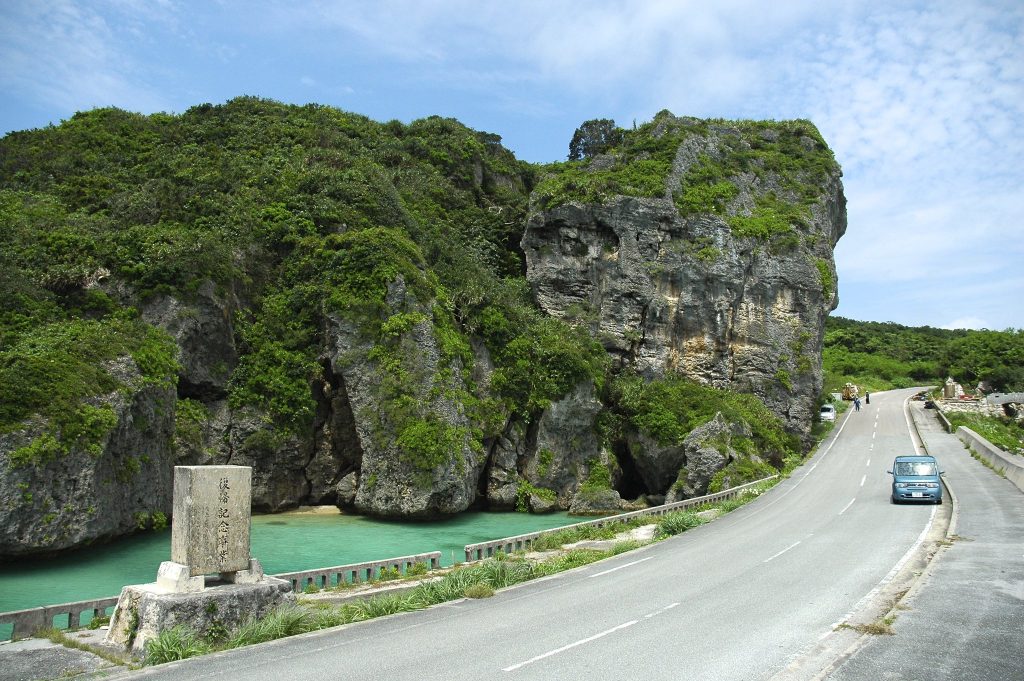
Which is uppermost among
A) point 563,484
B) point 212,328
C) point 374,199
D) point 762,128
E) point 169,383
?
point 762,128

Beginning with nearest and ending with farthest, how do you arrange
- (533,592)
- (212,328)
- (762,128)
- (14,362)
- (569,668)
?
(569,668), (533,592), (14,362), (212,328), (762,128)

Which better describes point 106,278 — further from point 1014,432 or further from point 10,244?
point 1014,432

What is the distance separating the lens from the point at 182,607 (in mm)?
9430

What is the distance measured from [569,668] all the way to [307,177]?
33.8 meters

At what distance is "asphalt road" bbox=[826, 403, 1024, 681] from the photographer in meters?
7.61

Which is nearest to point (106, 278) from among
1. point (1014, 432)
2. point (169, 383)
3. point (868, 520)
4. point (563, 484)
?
point (169, 383)

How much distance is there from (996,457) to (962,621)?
27.9 meters

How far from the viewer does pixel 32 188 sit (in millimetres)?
38000

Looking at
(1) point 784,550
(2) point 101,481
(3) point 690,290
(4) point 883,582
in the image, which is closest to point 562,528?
(1) point 784,550

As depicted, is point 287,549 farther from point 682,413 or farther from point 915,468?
point 682,413

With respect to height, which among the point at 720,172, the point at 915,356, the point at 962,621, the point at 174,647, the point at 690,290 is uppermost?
the point at 720,172

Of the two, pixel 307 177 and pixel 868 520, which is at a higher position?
pixel 307 177

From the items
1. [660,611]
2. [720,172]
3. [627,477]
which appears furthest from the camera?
[720,172]

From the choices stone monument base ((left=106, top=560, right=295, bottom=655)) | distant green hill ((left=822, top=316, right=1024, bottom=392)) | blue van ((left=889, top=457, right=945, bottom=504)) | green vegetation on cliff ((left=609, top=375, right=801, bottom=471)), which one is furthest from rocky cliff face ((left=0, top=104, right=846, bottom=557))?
distant green hill ((left=822, top=316, right=1024, bottom=392))
